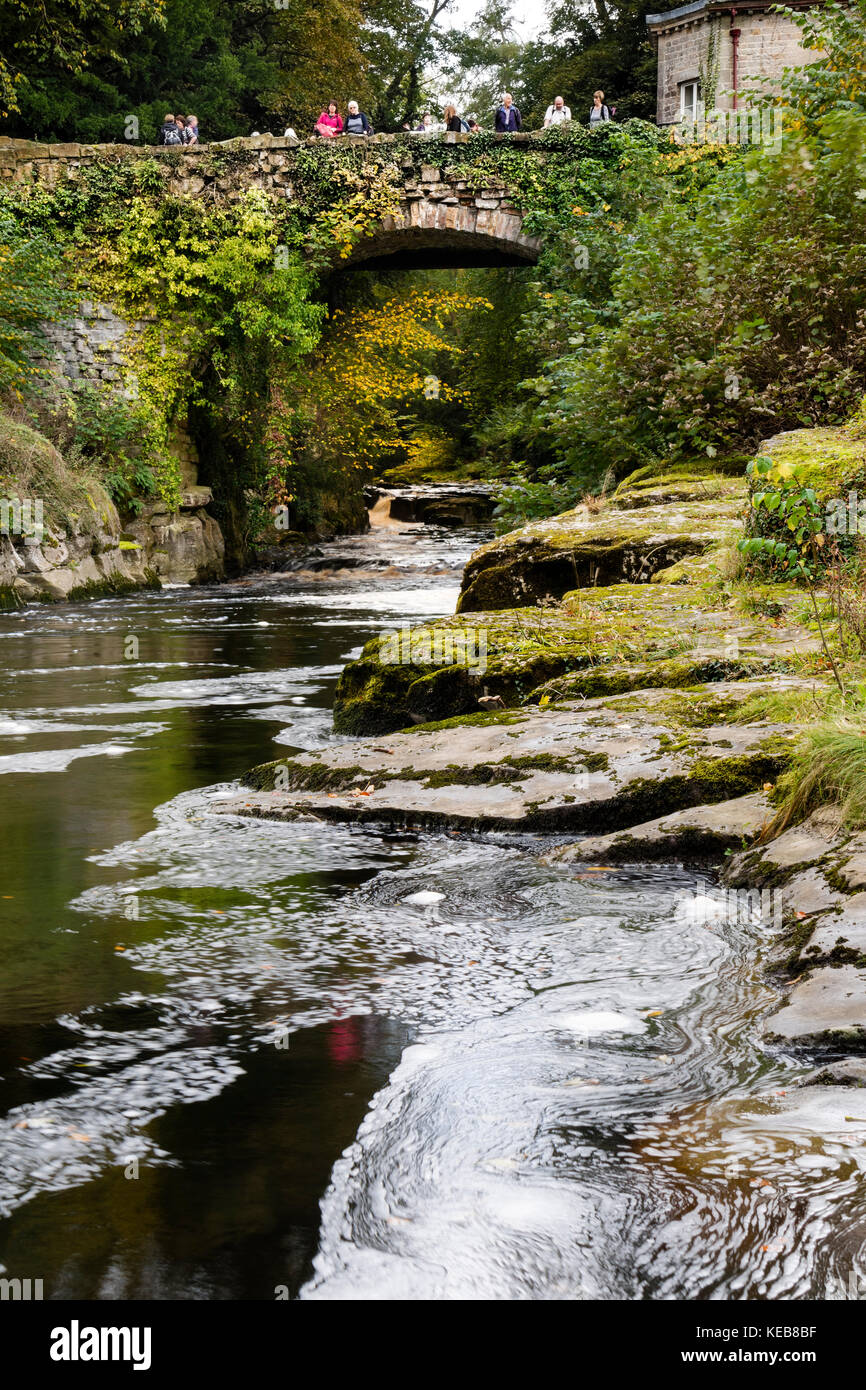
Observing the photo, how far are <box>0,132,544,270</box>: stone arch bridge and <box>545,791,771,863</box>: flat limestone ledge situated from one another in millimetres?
17550

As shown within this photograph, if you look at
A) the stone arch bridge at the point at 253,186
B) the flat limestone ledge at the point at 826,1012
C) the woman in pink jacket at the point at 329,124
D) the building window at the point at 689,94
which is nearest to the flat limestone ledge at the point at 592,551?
the flat limestone ledge at the point at 826,1012

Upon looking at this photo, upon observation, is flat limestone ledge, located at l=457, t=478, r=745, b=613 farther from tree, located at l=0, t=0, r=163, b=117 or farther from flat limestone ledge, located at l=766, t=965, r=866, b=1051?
tree, located at l=0, t=0, r=163, b=117

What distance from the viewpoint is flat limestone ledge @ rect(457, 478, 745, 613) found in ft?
28.7

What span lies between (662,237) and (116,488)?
8795 millimetres

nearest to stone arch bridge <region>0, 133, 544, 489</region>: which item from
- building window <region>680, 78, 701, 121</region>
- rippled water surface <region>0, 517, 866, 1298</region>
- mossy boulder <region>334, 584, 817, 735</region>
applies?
building window <region>680, 78, 701, 121</region>

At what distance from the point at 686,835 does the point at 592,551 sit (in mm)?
4374

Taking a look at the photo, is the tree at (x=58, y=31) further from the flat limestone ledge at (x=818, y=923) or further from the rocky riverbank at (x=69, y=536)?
the flat limestone ledge at (x=818, y=923)

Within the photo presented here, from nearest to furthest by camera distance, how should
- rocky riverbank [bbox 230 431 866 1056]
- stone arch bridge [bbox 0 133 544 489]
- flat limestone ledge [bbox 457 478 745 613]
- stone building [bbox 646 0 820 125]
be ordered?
1. rocky riverbank [bbox 230 431 866 1056]
2. flat limestone ledge [bbox 457 478 745 613]
3. stone arch bridge [bbox 0 133 544 489]
4. stone building [bbox 646 0 820 125]

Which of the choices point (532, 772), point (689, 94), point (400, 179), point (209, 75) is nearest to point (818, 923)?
point (532, 772)

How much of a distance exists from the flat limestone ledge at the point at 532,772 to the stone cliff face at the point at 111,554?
421 inches

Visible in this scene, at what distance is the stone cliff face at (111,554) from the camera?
16109 mm

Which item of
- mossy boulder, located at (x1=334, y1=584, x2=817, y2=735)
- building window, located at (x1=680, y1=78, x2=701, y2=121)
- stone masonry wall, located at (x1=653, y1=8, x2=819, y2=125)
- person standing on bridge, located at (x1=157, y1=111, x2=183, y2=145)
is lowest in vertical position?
mossy boulder, located at (x1=334, y1=584, x2=817, y2=735)

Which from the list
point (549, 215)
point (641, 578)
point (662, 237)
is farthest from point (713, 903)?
point (549, 215)
